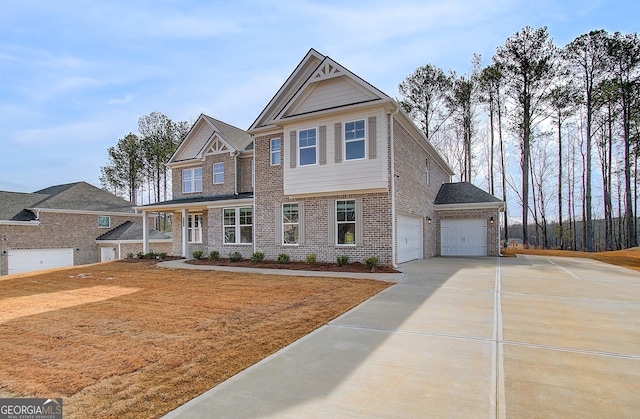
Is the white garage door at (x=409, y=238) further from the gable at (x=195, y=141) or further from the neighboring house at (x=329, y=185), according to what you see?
the gable at (x=195, y=141)

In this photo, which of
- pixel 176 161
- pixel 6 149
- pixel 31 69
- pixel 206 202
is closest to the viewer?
pixel 31 69

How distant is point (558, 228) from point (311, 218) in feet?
80.6

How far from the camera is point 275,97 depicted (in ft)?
53.7

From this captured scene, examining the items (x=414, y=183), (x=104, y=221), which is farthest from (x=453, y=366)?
(x=104, y=221)

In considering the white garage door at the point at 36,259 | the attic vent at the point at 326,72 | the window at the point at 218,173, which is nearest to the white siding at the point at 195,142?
the window at the point at 218,173

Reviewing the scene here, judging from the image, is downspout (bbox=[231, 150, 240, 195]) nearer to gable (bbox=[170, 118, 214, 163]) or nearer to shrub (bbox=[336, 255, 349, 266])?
gable (bbox=[170, 118, 214, 163])

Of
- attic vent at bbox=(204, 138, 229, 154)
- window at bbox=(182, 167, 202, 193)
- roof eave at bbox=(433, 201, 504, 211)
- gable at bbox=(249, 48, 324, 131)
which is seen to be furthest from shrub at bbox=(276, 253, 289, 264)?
roof eave at bbox=(433, 201, 504, 211)

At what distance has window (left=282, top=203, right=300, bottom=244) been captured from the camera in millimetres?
14977

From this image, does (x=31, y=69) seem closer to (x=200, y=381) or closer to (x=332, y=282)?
(x=332, y=282)

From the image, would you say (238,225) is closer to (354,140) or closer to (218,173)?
(218,173)

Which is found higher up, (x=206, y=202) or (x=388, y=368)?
(x=206, y=202)

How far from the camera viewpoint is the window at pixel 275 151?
15.8m

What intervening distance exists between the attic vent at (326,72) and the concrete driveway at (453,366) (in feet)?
31.9

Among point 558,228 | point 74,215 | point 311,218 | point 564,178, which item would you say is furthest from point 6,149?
point 564,178
